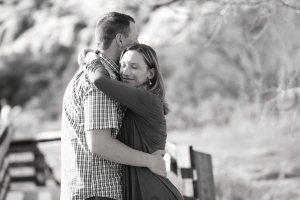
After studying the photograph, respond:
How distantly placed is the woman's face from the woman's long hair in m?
0.03

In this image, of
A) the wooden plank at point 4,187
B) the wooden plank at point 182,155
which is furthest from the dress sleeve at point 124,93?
the wooden plank at point 4,187

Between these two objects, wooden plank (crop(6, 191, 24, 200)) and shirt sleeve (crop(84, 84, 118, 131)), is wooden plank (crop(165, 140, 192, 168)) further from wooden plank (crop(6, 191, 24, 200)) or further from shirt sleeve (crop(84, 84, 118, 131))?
wooden plank (crop(6, 191, 24, 200))

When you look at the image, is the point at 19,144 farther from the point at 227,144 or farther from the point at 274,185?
the point at 227,144

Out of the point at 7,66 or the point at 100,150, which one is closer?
the point at 100,150

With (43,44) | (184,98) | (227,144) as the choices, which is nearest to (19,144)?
(227,144)

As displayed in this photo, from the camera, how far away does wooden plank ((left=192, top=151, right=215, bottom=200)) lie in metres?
3.29

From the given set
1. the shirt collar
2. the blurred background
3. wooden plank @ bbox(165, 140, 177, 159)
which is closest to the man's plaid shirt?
the shirt collar

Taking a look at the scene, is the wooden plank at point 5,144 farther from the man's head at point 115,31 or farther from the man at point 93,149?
the man's head at point 115,31

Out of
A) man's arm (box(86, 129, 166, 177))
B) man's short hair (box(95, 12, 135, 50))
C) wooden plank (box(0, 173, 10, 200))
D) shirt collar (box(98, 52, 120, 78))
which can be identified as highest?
man's short hair (box(95, 12, 135, 50))

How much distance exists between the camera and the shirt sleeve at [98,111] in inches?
77.9

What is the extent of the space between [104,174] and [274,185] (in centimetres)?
526

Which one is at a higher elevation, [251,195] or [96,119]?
[96,119]

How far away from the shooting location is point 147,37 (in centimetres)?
1179

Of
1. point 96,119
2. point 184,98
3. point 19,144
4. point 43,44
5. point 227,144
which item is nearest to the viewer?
point 96,119
